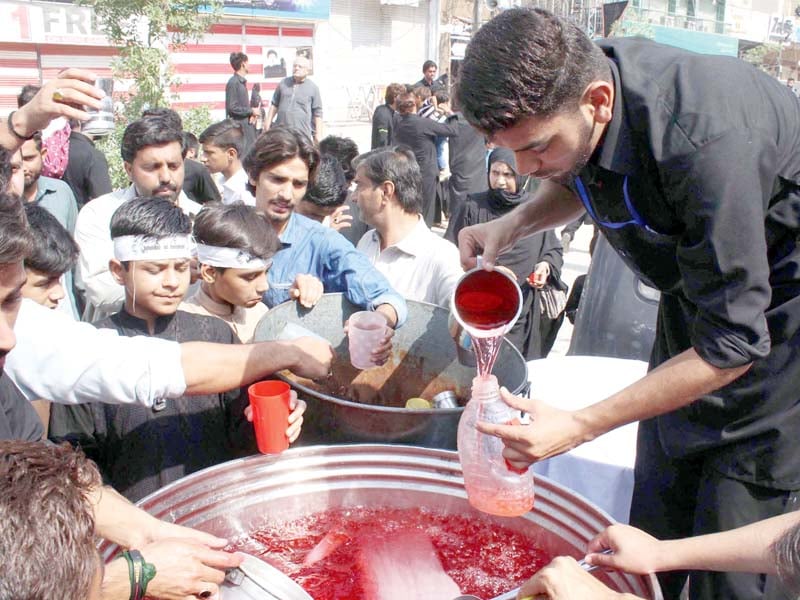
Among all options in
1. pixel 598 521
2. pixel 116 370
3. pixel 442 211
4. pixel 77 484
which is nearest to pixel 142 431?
pixel 116 370

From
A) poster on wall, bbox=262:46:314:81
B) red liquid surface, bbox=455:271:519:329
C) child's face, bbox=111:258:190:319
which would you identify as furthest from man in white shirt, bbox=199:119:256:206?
poster on wall, bbox=262:46:314:81

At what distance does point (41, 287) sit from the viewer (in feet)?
8.34

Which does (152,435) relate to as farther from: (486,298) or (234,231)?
(486,298)

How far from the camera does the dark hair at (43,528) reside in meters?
0.96

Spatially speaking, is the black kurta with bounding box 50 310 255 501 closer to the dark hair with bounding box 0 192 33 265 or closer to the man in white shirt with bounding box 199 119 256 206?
the dark hair with bounding box 0 192 33 265

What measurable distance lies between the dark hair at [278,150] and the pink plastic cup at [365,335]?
123 centimetres

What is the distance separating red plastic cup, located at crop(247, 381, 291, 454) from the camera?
1779mm

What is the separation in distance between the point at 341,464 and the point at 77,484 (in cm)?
87

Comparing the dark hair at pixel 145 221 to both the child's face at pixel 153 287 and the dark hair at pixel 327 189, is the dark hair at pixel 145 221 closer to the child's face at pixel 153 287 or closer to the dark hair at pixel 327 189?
the child's face at pixel 153 287

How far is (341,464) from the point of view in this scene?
6.25 feet

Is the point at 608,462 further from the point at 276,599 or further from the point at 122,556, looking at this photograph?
the point at 122,556

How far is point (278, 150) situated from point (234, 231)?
825 millimetres

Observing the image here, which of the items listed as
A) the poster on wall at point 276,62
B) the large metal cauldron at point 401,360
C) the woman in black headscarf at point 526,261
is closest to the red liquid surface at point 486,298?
the large metal cauldron at point 401,360

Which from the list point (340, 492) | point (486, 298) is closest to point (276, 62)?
point (486, 298)
